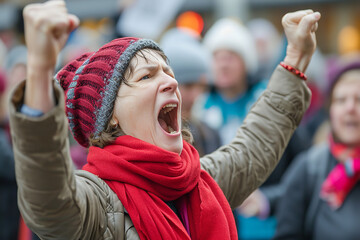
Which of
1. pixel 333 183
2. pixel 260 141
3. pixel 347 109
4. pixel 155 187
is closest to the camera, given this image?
pixel 155 187

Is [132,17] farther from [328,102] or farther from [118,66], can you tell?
[118,66]

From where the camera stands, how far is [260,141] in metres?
2.22

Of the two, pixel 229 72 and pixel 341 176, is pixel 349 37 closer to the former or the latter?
pixel 229 72

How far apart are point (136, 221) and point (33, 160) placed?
1.44 ft

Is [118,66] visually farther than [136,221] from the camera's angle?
Yes

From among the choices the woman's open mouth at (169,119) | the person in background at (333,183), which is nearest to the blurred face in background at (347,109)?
the person in background at (333,183)

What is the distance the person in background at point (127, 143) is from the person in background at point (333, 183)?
119 cm

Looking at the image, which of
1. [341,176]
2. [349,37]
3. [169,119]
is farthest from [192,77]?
[349,37]

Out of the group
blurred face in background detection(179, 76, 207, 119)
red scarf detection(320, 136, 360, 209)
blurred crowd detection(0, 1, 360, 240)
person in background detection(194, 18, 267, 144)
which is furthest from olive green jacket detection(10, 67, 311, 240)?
person in background detection(194, 18, 267, 144)

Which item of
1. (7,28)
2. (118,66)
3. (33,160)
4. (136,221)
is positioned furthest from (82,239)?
(7,28)

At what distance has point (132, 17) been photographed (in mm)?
5785

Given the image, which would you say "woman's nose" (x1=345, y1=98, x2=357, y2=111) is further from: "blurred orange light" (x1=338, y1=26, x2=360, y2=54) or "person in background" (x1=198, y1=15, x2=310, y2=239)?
"blurred orange light" (x1=338, y1=26, x2=360, y2=54)

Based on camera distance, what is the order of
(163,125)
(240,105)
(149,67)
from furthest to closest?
(240,105) < (163,125) < (149,67)

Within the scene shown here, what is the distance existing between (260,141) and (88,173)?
29.8 inches
